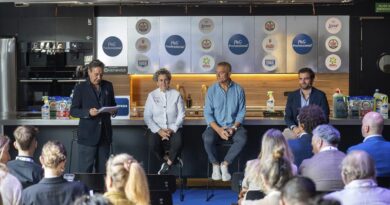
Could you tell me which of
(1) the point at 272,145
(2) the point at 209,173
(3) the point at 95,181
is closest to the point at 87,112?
(2) the point at 209,173

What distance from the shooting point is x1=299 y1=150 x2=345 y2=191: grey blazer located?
4.74 metres

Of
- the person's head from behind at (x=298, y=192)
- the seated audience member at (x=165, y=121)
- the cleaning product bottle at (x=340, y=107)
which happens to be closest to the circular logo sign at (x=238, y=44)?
the cleaning product bottle at (x=340, y=107)

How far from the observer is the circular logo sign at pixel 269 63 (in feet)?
37.1

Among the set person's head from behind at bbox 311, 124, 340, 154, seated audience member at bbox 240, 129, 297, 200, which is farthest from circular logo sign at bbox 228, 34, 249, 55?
seated audience member at bbox 240, 129, 297, 200

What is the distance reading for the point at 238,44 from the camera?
11.4 metres

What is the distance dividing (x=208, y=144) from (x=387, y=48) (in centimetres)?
475

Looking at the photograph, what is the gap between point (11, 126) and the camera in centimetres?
867

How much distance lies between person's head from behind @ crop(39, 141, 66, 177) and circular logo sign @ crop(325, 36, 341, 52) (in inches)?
→ 303

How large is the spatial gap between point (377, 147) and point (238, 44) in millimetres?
6304

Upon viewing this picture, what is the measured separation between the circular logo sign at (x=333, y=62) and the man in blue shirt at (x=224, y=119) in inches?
140

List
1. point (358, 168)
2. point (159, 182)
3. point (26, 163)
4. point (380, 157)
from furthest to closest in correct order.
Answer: point (159, 182)
point (380, 157)
point (26, 163)
point (358, 168)

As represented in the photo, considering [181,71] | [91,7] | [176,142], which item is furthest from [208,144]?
[91,7]

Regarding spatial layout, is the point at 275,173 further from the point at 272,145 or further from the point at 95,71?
the point at 95,71

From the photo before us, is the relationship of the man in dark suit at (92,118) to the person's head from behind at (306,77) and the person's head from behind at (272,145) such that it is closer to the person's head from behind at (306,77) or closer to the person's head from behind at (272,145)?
the person's head from behind at (306,77)
